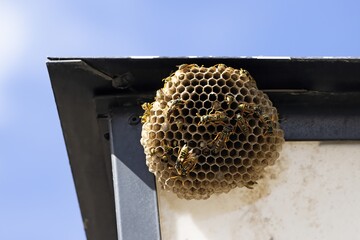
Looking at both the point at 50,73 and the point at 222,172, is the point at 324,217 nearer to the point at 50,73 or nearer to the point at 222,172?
the point at 222,172

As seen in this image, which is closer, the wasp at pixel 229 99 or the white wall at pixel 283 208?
the wasp at pixel 229 99

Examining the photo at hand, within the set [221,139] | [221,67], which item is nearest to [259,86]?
[221,67]

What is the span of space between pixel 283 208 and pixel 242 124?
55cm

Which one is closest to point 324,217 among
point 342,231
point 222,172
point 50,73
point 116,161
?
point 342,231

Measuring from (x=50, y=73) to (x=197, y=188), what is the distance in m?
1.09

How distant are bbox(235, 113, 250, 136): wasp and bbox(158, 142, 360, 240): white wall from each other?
15.1 inches

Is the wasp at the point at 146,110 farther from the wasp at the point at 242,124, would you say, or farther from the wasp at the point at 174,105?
the wasp at the point at 242,124

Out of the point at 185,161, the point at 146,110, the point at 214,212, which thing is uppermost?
the point at 146,110

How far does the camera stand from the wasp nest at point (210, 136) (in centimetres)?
720

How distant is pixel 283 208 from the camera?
739 centimetres

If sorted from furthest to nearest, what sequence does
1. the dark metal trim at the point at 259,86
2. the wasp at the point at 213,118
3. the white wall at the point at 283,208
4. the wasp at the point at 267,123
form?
the dark metal trim at the point at 259,86, the white wall at the point at 283,208, the wasp at the point at 267,123, the wasp at the point at 213,118

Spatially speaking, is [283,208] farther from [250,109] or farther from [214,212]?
[250,109]

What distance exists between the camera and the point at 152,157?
286 inches

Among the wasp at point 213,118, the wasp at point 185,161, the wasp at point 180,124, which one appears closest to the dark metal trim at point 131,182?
the wasp at point 185,161
